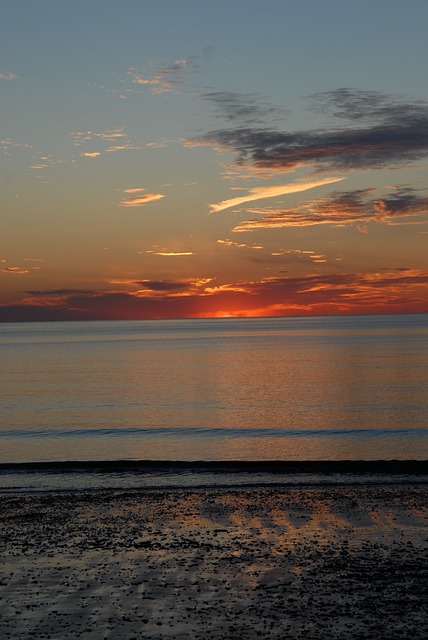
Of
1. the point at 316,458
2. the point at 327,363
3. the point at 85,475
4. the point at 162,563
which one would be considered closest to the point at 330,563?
the point at 162,563

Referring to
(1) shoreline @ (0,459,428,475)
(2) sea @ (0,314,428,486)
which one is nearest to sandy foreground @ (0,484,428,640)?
(1) shoreline @ (0,459,428,475)

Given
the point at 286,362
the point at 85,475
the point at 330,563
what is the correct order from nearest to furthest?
the point at 330,563
the point at 85,475
the point at 286,362

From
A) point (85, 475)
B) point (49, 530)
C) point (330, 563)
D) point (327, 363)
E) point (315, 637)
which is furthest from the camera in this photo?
point (327, 363)

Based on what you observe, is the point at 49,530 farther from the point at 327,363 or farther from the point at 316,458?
the point at 327,363

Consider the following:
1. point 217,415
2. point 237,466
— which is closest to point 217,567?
point 237,466

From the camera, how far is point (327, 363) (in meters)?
118

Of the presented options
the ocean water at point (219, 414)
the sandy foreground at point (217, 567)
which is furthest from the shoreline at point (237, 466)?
the sandy foreground at point (217, 567)

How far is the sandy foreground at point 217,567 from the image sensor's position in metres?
13.2

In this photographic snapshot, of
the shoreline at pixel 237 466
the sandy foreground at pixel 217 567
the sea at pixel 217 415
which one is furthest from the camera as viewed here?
the sea at pixel 217 415

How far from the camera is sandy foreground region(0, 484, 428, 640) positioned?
13211mm

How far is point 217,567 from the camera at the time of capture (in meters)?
16.8

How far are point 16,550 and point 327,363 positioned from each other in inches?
4046

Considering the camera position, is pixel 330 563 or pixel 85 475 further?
pixel 85 475

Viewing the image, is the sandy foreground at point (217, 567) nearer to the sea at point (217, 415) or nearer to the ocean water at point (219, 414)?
the sea at point (217, 415)
